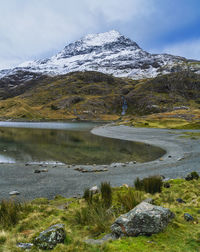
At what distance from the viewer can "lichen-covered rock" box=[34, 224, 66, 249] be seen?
523cm

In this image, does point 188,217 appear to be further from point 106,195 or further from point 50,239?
point 50,239

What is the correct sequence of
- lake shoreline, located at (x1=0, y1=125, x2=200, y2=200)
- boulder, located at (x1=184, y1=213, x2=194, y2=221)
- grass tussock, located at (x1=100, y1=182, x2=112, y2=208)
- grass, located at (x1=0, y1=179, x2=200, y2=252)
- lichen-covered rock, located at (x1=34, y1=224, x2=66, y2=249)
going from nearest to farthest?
grass, located at (x1=0, y1=179, x2=200, y2=252) < lichen-covered rock, located at (x1=34, y1=224, x2=66, y2=249) < boulder, located at (x1=184, y1=213, x2=194, y2=221) < grass tussock, located at (x1=100, y1=182, x2=112, y2=208) < lake shoreline, located at (x1=0, y1=125, x2=200, y2=200)

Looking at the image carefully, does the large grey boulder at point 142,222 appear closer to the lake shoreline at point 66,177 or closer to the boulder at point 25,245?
the boulder at point 25,245

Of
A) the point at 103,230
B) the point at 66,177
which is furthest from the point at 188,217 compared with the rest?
the point at 66,177

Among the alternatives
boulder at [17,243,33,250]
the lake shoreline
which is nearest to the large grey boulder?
boulder at [17,243,33,250]

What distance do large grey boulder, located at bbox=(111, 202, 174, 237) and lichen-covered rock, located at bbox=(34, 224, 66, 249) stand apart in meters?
1.68

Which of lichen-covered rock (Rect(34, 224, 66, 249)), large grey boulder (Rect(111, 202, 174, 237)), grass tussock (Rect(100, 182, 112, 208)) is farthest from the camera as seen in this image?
grass tussock (Rect(100, 182, 112, 208))

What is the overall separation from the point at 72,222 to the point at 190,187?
26.7 feet

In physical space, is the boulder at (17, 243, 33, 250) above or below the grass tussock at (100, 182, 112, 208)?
above

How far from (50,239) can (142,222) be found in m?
2.88

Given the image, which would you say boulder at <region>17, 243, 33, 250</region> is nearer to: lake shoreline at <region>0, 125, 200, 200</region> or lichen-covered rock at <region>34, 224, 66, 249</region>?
lichen-covered rock at <region>34, 224, 66, 249</region>

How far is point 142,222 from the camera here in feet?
17.9

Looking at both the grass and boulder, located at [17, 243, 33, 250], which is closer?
the grass

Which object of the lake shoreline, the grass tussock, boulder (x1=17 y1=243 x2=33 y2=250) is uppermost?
boulder (x1=17 y1=243 x2=33 y2=250)
